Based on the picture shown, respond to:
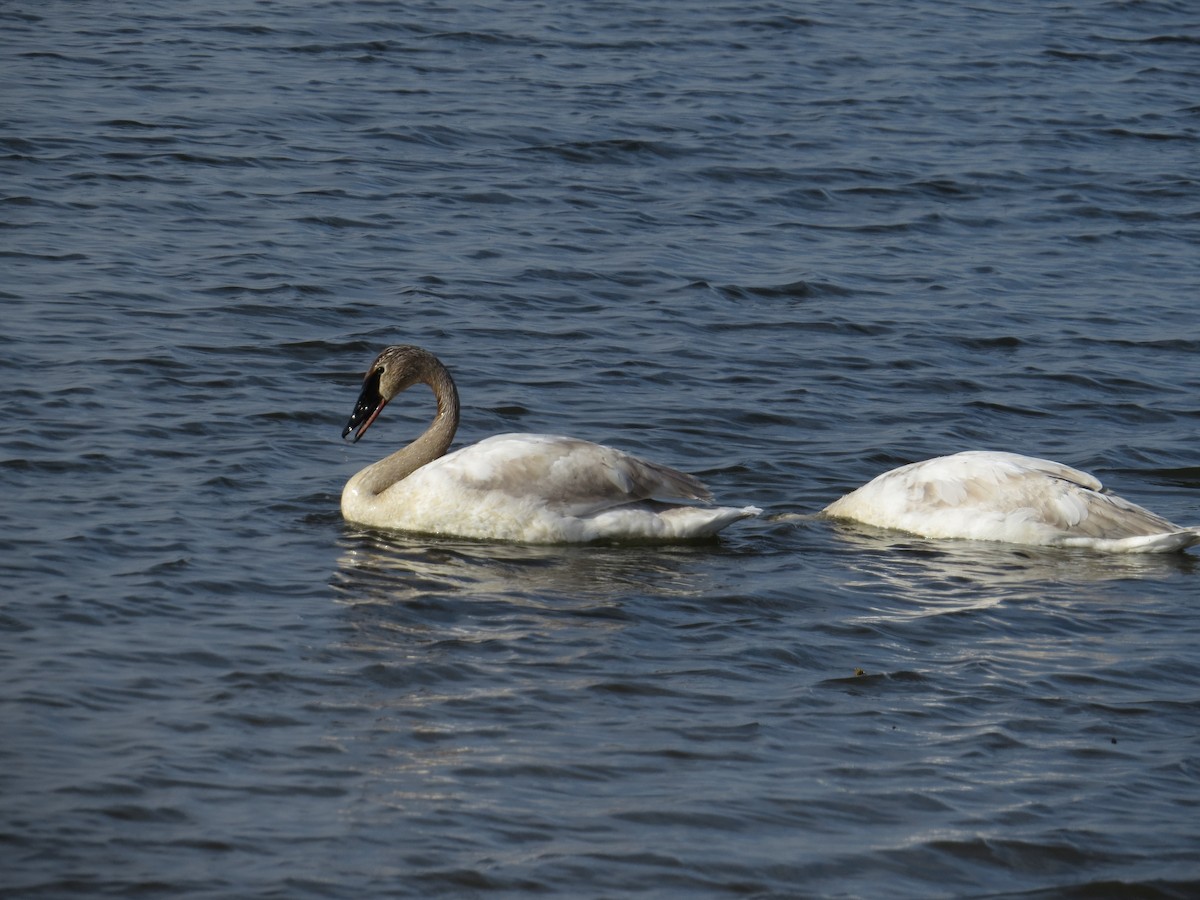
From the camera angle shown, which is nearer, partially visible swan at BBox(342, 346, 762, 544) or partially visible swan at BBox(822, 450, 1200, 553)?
partially visible swan at BBox(342, 346, 762, 544)

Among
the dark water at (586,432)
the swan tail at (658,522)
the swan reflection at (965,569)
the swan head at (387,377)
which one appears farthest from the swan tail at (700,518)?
the swan head at (387,377)

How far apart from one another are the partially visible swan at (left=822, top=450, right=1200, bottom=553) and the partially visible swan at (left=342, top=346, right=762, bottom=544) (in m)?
0.84

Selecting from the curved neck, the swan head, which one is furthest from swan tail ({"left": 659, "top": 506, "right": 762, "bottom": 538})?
the swan head

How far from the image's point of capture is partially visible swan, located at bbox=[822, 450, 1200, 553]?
10.5 meters

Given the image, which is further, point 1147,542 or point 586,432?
point 586,432

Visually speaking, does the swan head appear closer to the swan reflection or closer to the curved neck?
the curved neck

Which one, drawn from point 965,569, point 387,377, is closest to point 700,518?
point 965,569

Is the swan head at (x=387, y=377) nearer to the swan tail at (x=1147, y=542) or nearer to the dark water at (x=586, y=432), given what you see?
the dark water at (x=586, y=432)

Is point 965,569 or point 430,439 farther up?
point 430,439

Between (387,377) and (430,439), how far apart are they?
45 centimetres

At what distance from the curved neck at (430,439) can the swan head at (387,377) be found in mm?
29

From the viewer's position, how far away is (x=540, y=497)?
406 inches

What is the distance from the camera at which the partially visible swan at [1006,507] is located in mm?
10547

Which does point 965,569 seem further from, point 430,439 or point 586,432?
point 430,439
